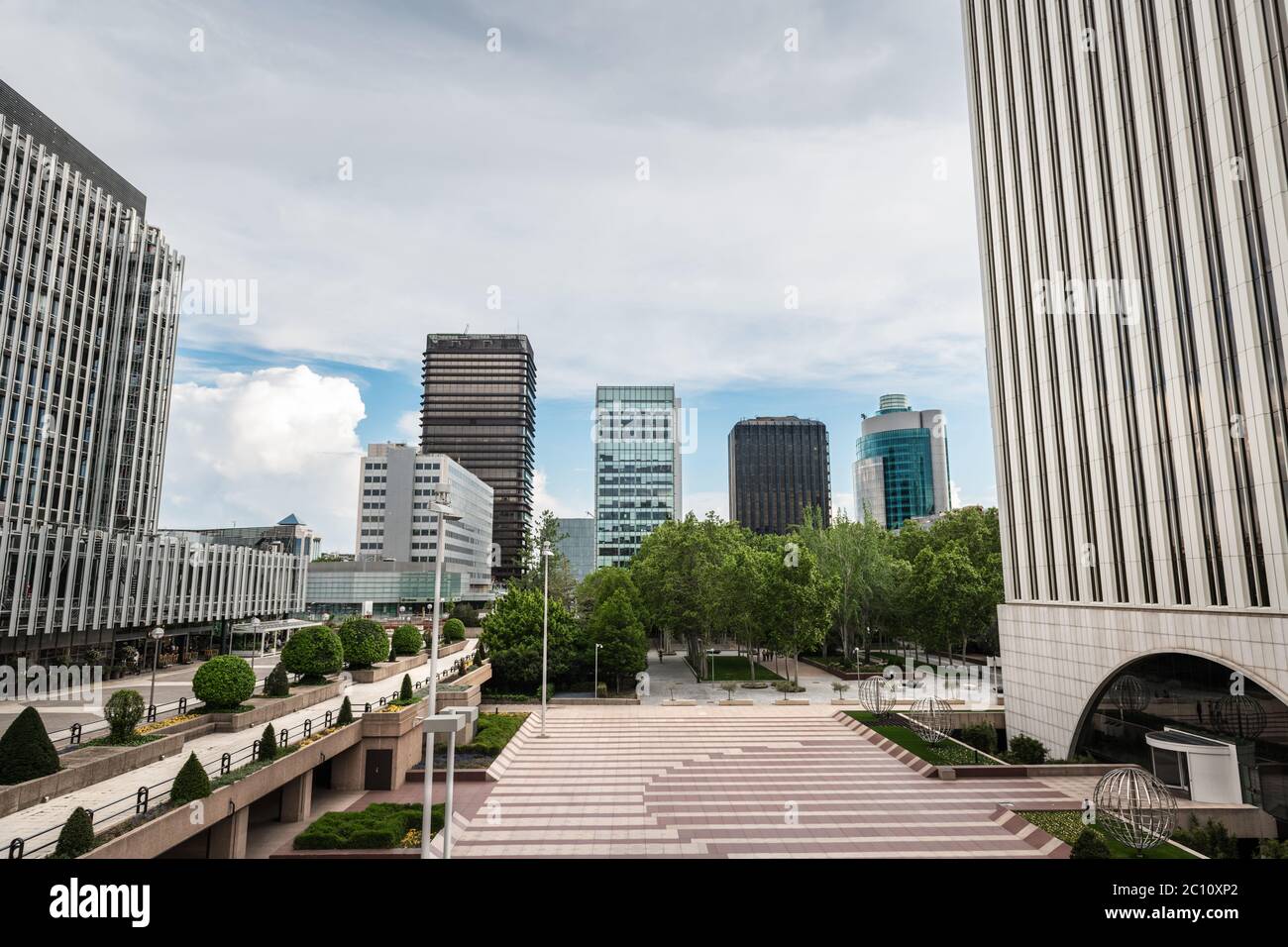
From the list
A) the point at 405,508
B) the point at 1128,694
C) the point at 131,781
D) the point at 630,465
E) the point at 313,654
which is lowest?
the point at 131,781

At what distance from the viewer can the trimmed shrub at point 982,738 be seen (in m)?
28.8

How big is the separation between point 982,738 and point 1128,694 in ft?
21.3

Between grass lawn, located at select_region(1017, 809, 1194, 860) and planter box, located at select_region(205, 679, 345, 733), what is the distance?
Answer: 25.4 metres

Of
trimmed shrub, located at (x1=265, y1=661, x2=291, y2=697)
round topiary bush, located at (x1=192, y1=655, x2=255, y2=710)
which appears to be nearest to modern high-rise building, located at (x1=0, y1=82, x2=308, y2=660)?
trimmed shrub, located at (x1=265, y1=661, x2=291, y2=697)

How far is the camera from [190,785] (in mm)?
15406

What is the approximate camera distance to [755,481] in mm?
177500

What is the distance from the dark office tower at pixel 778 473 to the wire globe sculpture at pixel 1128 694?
486 feet

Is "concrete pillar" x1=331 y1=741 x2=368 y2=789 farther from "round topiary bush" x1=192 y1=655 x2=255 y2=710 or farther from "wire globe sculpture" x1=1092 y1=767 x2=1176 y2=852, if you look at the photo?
"wire globe sculpture" x1=1092 y1=767 x2=1176 y2=852

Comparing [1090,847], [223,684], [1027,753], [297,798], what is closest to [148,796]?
[297,798]

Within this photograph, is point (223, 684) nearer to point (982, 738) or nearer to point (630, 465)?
point (982, 738)

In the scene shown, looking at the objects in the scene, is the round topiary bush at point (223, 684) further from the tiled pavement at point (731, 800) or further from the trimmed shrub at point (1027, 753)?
the trimmed shrub at point (1027, 753)

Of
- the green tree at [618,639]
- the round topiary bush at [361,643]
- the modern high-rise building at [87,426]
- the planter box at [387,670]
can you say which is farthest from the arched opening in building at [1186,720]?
the modern high-rise building at [87,426]
